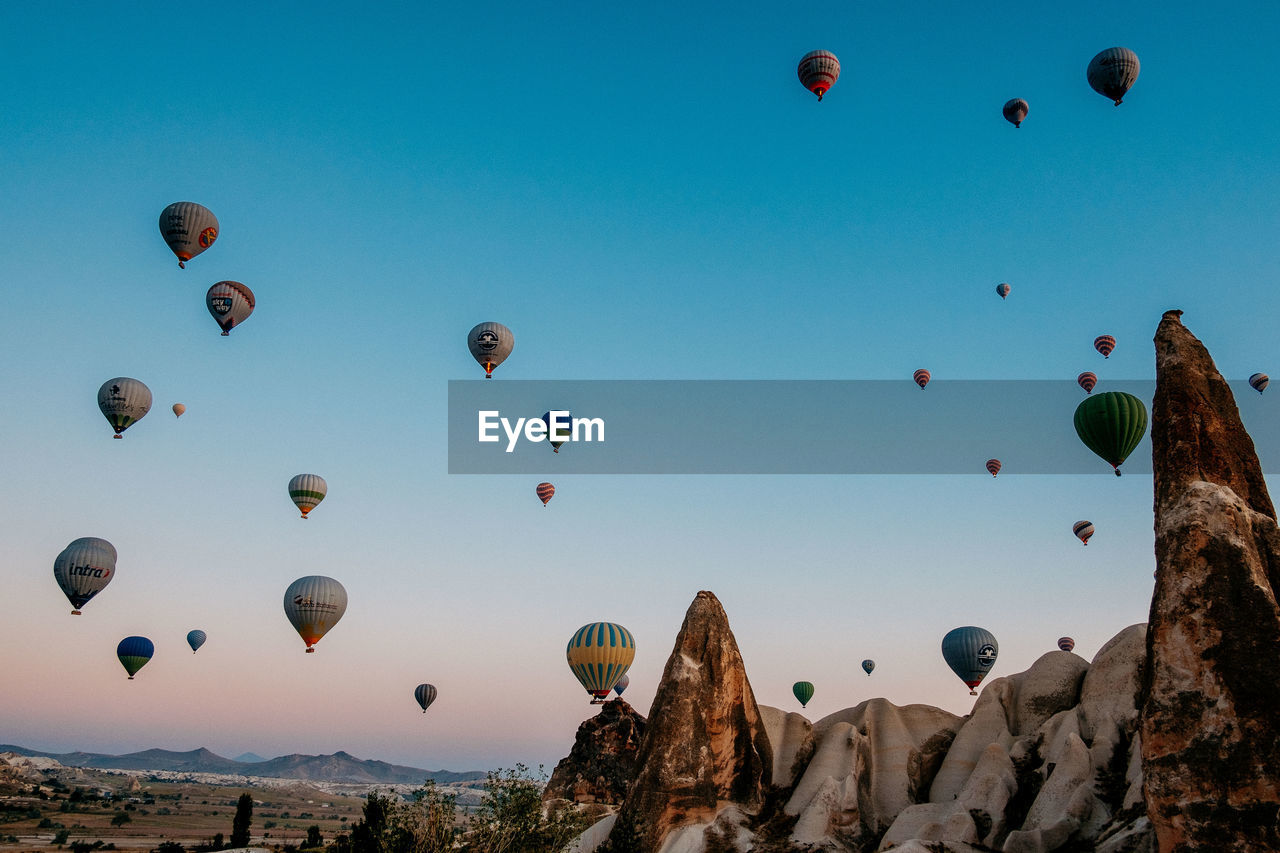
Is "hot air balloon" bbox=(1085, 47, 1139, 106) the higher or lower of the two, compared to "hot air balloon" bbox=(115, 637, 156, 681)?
higher

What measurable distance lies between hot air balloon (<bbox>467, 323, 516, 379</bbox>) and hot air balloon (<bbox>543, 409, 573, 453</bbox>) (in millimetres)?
5748

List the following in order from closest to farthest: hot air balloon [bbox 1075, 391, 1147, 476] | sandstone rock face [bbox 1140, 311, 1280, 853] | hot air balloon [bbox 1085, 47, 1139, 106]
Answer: sandstone rock face [bbox 1140, 311, 1280, 853]
hot air balloon [bbox 1075, 391, 1147, 476]
hot air balloon [bbox 1085, 47, 1139, 106]

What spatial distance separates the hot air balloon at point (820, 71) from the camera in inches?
2240

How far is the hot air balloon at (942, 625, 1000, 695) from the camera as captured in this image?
59062mm

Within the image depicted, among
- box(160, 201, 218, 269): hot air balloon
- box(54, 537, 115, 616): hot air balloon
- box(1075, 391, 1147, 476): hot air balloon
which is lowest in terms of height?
box(54, 537, 115, 616): hot air balloon

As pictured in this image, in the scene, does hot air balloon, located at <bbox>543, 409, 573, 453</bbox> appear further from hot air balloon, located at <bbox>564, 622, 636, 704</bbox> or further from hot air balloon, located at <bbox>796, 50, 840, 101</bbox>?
hot air balloon, located at <bbox>796, 50, 840, 101</bbox>

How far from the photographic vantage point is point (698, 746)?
165ft

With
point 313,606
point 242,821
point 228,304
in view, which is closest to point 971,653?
point 313,606

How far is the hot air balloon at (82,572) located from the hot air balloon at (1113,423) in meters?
62.6

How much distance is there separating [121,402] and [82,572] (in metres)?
Result: 11.7

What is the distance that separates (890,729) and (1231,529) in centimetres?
2961

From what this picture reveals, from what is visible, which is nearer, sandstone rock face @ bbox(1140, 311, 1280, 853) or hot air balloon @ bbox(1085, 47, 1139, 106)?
sandstone rock face @ bbox(1140, 311, 1280, 853)

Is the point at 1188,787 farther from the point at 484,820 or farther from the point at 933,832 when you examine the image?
the point at 484,820

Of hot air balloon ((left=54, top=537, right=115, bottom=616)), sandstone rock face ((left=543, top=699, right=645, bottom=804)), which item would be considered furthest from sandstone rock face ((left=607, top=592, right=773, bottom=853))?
hot air balloon ((left=54, top=537, right=115, bottom=616))
